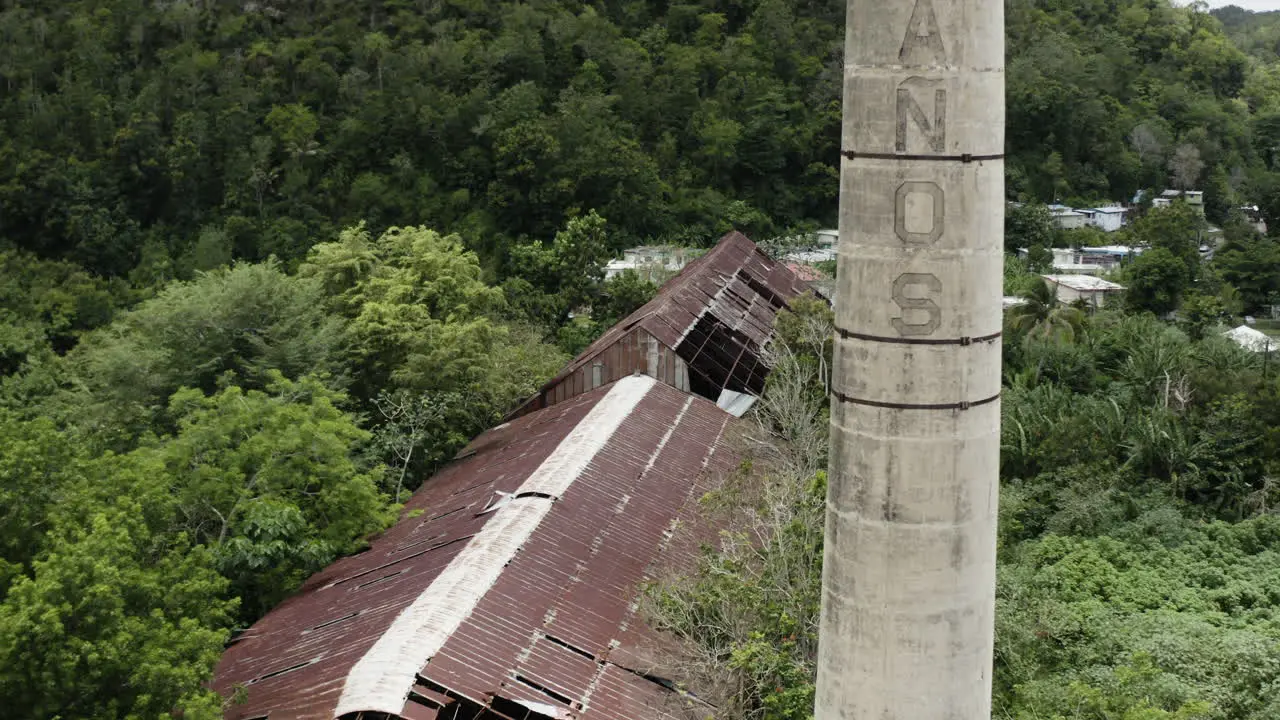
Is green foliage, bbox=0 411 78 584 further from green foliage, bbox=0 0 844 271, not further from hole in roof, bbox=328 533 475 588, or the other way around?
green foliage, bbox=0 0 844 271

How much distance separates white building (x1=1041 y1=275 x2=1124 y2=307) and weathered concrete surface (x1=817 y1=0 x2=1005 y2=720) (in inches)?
1592

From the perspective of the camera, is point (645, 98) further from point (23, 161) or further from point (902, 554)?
point (902, 554)

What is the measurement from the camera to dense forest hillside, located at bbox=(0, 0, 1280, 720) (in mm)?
18203

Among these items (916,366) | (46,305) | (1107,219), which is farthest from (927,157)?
(1107,219)

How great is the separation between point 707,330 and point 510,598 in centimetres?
1598

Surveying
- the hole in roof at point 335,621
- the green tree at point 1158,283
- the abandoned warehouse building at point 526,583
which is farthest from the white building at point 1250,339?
the hole in roof at point 335,621

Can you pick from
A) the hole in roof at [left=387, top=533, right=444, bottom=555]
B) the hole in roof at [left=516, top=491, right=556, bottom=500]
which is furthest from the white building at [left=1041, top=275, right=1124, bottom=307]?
the hole in roof at [left=387, top=533, right=444, bottom=555]

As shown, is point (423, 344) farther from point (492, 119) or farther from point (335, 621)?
point (492, 119)

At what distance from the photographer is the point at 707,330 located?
3372 centimetres

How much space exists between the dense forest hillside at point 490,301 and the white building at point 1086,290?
1723 millimetres

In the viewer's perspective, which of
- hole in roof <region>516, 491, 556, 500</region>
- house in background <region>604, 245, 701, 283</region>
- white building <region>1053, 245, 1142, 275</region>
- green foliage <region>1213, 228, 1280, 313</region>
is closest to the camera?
hole in roof <region>516, 491, 556, 500</region>

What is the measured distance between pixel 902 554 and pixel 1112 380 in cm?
3048

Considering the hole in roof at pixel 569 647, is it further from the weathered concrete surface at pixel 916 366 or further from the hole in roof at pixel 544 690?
the weathered concrete surface at pixel 916 366

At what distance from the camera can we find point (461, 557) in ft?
65.3
